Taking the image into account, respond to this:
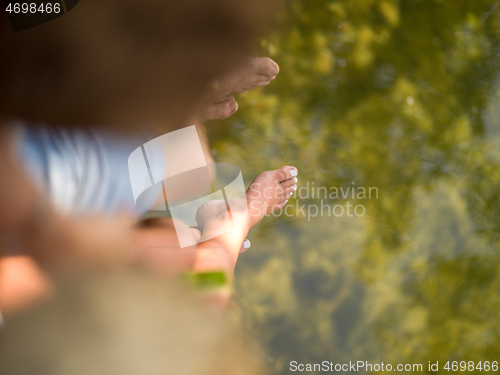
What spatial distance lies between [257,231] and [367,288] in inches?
12.3

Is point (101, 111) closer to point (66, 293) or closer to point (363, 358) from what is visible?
point (66, 293)

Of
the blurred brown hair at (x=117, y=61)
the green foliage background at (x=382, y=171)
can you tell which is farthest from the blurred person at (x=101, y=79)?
the green foliage background at (x=382, y=171)

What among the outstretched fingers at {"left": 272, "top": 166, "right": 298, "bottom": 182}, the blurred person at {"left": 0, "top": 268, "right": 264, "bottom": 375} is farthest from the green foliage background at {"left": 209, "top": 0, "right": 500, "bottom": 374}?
the blurred person at {"left": 0, "top": 268, "right": 264, "bottom": 375}

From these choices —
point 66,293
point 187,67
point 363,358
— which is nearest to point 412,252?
point 363,358

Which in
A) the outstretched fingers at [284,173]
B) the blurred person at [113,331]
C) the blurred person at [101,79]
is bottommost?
the blurred person at [113,331]

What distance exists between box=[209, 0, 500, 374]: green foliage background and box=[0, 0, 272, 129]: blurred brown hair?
19 centimetres

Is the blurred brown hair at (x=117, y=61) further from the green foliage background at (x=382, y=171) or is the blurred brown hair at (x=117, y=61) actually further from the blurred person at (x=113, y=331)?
the blurred person at (x=113, y=331)

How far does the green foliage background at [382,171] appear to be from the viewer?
94 cm

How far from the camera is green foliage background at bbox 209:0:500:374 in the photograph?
941 mm

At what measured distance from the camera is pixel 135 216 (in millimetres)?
802

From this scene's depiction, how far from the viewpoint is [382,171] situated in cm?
97

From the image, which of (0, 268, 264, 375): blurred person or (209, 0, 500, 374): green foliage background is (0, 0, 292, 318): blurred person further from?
(209, 0, 500, 374): green foliage background

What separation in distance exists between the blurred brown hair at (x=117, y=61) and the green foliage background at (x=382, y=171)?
186mm

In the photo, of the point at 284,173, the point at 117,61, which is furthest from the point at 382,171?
the point at 117,61
